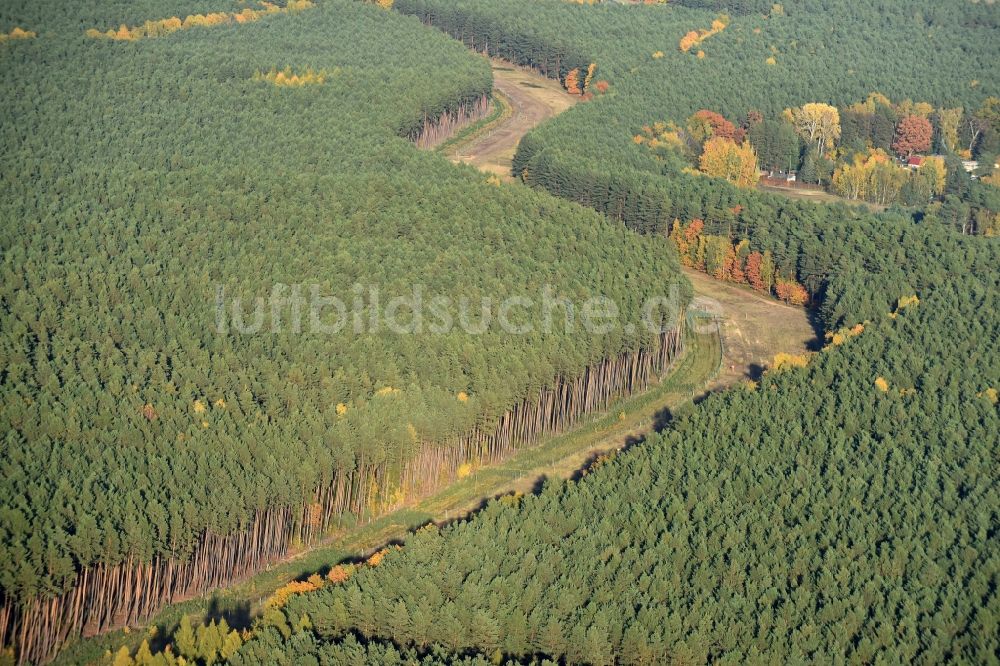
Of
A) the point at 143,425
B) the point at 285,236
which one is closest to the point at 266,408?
the point at 143,425

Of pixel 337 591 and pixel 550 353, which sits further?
pixel 550 353

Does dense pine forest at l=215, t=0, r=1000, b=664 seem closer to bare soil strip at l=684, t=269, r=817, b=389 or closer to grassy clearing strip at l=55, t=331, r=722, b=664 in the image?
grassy clearing strip at l=55, t=331, r=722, b=664

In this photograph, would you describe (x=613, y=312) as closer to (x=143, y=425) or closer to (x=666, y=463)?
(x=666, y=463)

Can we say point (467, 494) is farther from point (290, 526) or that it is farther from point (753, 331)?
point (753, 331)

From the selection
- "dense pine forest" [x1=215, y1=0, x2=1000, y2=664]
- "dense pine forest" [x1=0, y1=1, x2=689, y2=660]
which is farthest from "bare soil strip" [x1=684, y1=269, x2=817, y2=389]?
"dense pine forest" [x1=215, y1=0, x2=1000, y2=664]

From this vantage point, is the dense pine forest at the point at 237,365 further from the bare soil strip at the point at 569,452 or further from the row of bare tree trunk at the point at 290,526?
the bare soil strip at the point at 569,452

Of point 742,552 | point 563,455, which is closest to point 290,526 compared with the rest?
point 563,455

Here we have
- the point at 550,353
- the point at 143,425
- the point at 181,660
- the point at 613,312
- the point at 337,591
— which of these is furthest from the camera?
the point at 613,312
